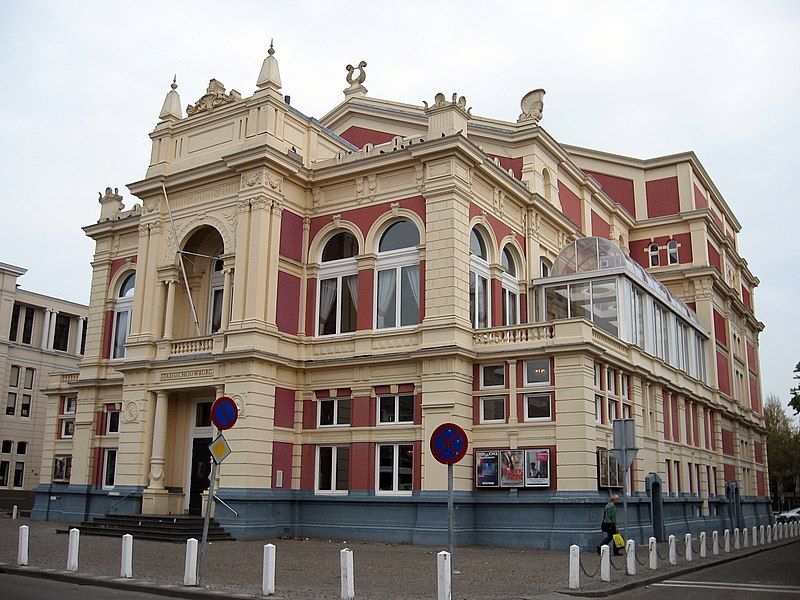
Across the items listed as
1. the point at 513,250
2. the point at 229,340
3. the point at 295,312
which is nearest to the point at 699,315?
the point at 513,250

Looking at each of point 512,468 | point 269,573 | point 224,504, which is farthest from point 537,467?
point 269,573

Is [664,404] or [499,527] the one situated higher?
[664,404]

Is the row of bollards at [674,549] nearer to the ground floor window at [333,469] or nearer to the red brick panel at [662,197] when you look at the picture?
the ground floor window at [333,469]

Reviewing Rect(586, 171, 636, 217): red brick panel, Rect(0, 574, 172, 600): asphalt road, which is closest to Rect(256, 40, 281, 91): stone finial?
Rect(0, 574, 172, 600): asphalt road

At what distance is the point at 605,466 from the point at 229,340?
1389 centimetres

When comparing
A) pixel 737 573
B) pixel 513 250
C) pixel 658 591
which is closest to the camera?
pixel 658 591

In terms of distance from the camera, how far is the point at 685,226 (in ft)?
155

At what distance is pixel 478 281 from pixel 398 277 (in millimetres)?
3081

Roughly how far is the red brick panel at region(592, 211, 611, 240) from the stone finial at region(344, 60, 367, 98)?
45.0 feet

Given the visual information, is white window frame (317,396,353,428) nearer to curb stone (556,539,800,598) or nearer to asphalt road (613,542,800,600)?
curb stone (556,539,800,598)

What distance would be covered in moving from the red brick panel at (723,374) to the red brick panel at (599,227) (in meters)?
9.28

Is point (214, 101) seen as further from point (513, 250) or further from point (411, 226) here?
point (513, 250)

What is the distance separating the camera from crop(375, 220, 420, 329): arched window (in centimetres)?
3038

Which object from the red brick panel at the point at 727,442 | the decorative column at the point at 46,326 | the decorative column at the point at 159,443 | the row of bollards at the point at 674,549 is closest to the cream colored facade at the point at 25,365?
the decorative column at the point at 46,326
